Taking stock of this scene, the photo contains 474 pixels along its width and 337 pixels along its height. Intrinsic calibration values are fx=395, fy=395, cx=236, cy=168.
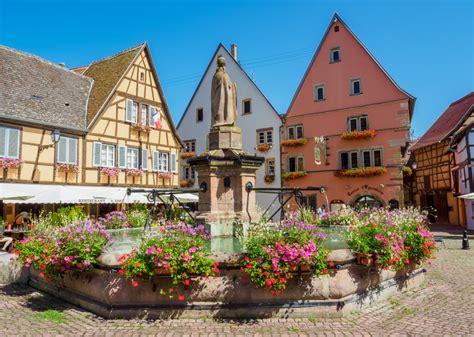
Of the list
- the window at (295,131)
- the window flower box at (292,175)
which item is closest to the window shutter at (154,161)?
the window flower box at (292,175)

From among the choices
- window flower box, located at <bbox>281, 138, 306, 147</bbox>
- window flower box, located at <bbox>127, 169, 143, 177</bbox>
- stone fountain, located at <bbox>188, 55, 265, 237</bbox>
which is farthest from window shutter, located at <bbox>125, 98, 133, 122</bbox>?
stone fountain, located at <bbox>188, 55, 265, 237</bbox>

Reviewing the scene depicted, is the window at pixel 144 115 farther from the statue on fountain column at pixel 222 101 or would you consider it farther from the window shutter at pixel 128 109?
the statue on fountain column at pixel 222 101

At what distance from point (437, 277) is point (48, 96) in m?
19.8

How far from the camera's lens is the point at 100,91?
917 inches

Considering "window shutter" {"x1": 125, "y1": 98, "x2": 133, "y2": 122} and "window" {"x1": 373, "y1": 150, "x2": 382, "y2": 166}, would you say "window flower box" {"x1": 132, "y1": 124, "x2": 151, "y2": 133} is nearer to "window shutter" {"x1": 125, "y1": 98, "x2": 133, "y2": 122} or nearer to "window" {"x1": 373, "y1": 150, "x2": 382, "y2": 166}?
"window shutter" {"x1": 125, "y1": 98, "x2": 133, "y2": 122}

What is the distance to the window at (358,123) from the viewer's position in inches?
1049

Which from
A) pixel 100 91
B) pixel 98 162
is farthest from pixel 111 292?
pixel 100 91

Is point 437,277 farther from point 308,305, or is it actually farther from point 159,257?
point 159,257

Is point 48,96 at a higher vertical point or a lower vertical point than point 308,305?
higher

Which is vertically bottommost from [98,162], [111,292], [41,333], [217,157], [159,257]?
[41,333]

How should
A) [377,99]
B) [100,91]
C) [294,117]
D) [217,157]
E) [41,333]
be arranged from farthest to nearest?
[294,117] → [377,99] → [100,91] → [217,157] → [41,333]

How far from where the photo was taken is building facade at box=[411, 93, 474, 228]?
25.1 m

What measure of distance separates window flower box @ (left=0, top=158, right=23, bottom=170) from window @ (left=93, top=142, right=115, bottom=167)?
164 inches

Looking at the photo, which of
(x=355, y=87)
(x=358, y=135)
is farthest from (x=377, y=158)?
(x=355, y=87)
